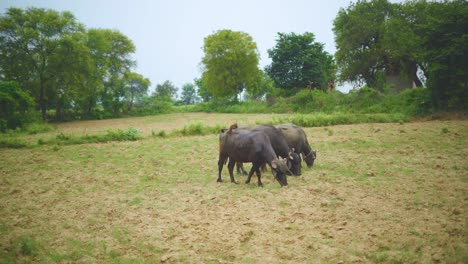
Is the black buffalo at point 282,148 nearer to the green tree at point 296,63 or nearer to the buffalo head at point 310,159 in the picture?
the buffalo head at point 310,159

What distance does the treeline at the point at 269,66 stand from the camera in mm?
24500

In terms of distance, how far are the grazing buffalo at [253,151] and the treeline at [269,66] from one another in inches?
808

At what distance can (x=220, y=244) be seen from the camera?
6.30 m

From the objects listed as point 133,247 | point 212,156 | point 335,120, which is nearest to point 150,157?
point 212,156

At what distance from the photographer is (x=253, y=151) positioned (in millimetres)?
10258

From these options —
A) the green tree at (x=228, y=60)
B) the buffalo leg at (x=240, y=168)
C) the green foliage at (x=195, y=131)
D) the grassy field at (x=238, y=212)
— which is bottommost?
the grassy field at (x=238, y=212)

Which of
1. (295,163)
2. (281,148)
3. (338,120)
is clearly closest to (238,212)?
(295,163)

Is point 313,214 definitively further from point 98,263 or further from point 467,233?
point 98,263

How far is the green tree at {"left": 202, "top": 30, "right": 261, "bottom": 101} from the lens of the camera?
52.7 meters

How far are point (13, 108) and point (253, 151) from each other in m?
26.9

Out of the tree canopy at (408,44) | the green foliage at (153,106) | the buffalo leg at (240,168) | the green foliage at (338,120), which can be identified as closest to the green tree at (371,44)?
the tree canopy at (408,44)

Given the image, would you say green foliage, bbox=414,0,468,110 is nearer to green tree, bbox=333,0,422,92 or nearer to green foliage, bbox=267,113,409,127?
green foliage, bbox=267,113,409,127

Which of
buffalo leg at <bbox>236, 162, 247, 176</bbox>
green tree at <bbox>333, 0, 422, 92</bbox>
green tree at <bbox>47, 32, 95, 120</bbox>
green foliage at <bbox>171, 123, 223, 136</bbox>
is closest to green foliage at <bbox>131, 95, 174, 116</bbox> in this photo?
green tree at <bbox>47, 32, 95, 120</bbox>

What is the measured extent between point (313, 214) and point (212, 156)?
8820 millimetres
